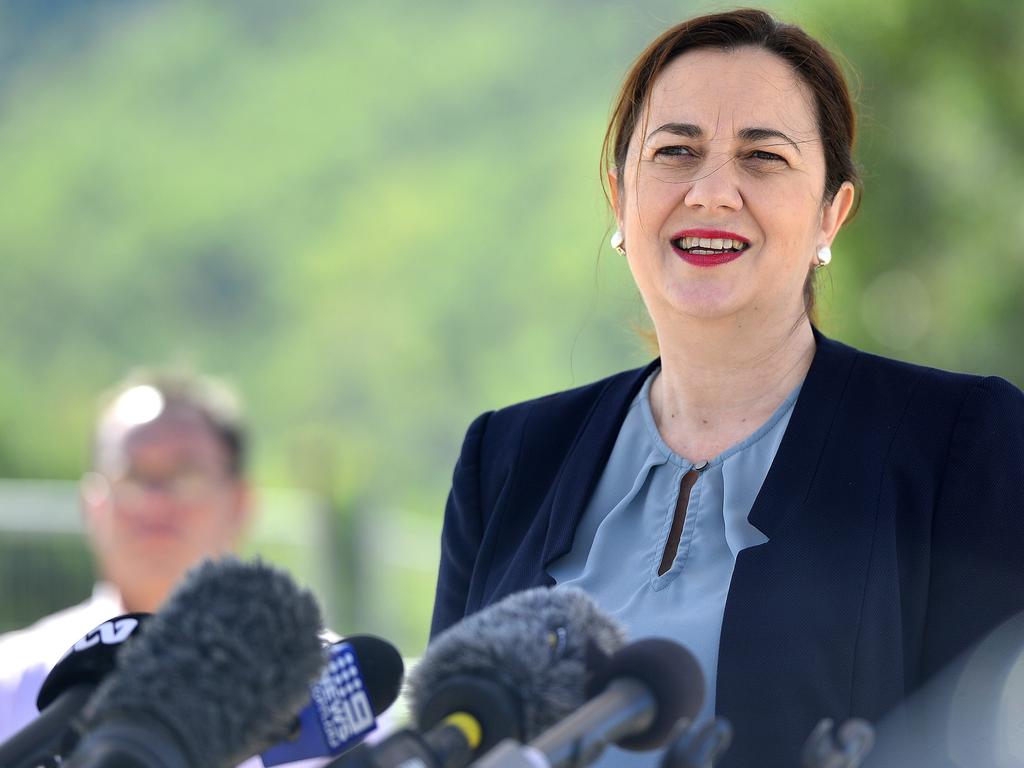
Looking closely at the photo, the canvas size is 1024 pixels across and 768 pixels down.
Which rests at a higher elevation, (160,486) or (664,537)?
(160,486)

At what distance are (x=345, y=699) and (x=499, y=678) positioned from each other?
19cm

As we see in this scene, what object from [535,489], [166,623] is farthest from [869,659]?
[166,623]

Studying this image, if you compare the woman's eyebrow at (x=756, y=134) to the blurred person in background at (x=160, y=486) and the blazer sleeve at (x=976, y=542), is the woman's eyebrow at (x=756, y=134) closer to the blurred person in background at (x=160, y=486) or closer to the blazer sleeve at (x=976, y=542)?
the blazer sleeve at (x=976, y=542)

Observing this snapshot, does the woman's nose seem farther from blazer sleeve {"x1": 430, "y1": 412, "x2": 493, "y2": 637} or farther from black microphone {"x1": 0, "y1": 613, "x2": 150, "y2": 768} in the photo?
black microphone {"x1": 0, "y1": 613, "x2": 150, "y2": 768}

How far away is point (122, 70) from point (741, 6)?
975 inches

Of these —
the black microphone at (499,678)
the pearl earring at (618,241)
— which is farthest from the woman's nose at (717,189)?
the black microphone at (499,678)

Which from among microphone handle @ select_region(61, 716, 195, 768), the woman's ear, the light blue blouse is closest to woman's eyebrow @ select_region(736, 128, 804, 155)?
the woman's ear

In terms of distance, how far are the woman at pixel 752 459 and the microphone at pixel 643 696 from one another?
2.18ft

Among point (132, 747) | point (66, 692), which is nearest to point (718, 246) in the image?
point (66, 692)

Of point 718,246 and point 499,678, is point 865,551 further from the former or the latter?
point 499,678

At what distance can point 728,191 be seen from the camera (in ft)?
7.70

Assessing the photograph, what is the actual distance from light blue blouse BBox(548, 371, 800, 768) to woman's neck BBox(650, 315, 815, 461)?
0.11ft

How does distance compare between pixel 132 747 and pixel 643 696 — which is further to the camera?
pixel 643 696

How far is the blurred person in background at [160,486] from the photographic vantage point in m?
3.70
